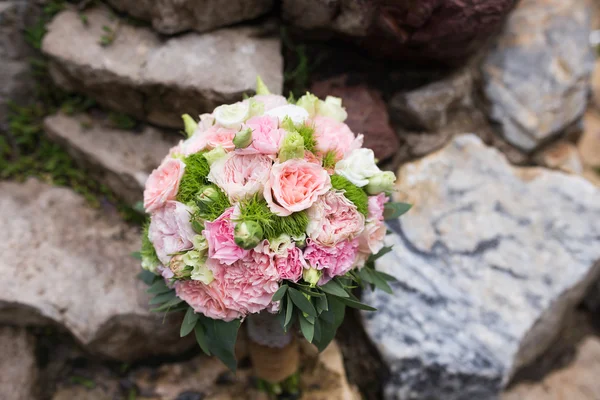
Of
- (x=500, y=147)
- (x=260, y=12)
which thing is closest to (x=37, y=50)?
(x=260, y=12)

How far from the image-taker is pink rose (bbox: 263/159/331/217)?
3.85 ft

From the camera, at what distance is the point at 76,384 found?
6.36 ft

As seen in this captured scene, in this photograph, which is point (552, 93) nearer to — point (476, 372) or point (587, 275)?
point (587, 275)

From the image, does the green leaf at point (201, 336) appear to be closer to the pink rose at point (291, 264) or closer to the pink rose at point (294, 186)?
the pink rose at point (291, 264)

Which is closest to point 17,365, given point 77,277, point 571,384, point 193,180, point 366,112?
point 77,277

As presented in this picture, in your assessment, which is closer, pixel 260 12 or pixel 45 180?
pixel 260 12

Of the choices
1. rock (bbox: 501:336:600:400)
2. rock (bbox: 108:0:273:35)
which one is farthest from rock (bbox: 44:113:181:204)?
rock (bbox: 501:336:600:400)

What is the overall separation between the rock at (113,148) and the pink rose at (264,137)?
87 cm

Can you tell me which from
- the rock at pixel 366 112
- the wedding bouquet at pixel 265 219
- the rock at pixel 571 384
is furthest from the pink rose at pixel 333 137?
the rock at pixel 571 384

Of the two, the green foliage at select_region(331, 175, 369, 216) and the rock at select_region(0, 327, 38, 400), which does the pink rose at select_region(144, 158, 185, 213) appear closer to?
the green foliage at select_region(331, 175, 369, 216)

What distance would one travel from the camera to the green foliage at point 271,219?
1.18 m

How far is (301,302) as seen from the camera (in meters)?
1.24

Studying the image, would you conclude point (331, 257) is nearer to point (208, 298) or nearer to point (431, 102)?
point (208, 298)

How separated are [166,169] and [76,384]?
1.16 m
